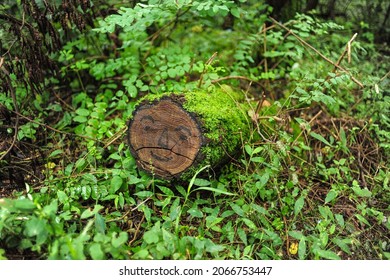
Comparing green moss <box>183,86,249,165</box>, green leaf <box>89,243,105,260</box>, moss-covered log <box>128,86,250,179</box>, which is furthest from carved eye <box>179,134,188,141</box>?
green leaf <box>89,243,105,260</box>

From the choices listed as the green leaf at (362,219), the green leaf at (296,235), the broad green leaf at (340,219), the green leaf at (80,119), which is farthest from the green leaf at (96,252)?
the green leaf at (362,219)

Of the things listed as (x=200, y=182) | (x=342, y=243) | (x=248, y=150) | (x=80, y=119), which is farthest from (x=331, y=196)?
(x=80, y=119)

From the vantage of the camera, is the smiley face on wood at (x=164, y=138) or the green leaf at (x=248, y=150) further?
the green leaf at (x=248, y=150)

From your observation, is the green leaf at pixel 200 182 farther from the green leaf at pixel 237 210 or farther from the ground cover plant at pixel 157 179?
the green leaf at pixel 237 210

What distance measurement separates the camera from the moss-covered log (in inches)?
104

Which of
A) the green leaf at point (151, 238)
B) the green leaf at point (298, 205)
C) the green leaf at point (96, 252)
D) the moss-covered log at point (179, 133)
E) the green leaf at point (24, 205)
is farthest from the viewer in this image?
the green leaf at point (298, 205)

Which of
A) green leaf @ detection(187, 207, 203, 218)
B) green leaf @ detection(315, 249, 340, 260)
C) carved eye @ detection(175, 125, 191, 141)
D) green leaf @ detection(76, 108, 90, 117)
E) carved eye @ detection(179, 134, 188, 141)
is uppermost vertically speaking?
carved eye @ detection(175, 125, 191, 141)

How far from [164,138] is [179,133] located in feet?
0.38

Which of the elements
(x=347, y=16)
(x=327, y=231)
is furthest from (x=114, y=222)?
(x=347, y=16)

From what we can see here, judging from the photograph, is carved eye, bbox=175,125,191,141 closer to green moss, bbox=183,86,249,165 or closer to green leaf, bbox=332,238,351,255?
green moss, bbox=183,86,249,165

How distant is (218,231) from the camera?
262 centimetres

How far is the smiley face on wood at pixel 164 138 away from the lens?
8.71 feet

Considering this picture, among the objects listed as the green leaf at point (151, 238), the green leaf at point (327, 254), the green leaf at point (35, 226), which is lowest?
the green leaf at point (327, 254)

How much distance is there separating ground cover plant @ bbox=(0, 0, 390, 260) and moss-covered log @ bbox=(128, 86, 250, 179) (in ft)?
0.37
